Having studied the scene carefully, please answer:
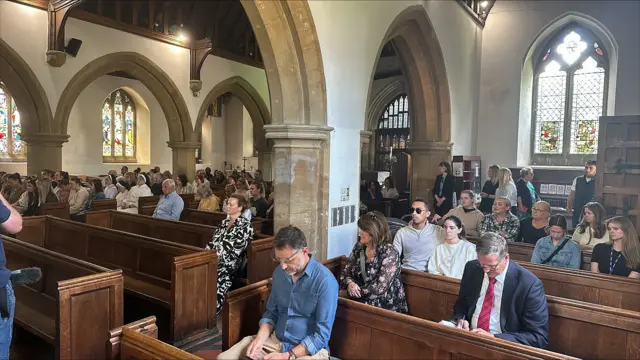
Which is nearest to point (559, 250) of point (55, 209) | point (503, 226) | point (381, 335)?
point (503, 226)

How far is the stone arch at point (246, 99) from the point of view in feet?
43.6

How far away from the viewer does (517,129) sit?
10.6 m

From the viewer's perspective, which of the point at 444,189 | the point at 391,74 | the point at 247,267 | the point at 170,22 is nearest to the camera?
the point at 247,267

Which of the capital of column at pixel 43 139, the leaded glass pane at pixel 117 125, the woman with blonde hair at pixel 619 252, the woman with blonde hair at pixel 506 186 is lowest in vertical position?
the woman with blonde hair at pixel 619 252

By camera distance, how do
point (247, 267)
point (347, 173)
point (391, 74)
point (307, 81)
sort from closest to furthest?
point (247, 267) < point (307, 81) < point (347, 173) < point (391, 74)

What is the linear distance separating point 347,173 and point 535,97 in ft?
23.9

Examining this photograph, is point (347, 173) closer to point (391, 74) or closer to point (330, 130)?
point (330, 130)

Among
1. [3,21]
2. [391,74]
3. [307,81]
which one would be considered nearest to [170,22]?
[3,21]

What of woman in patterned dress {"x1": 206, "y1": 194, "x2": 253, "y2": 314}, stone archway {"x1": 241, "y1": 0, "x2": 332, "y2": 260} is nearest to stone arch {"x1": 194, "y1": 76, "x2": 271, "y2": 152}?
stone archway {"x1": 241, "y1": 0, "x2": 332, "y2": 260}

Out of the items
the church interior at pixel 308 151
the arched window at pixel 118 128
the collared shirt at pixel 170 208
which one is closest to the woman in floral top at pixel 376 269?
the church interior at pixel 308 151

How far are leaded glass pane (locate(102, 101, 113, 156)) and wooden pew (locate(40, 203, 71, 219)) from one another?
964 centimetres

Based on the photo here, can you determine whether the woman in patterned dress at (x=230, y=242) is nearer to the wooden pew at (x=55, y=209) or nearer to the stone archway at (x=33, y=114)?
the wooden pew at (x=55, y=209)

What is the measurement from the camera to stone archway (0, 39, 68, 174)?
30.8ft

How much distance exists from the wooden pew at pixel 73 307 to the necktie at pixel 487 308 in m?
2.48
